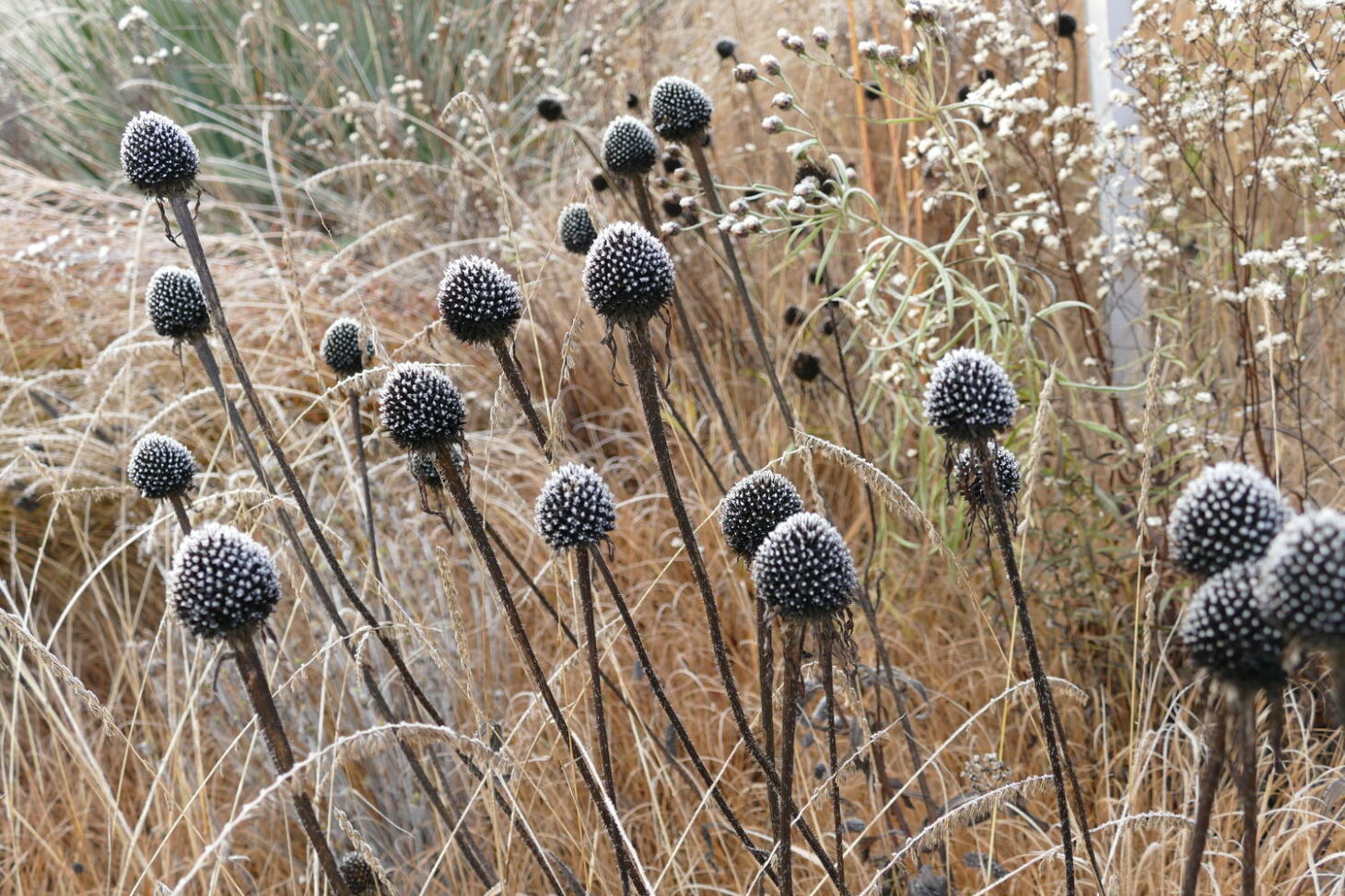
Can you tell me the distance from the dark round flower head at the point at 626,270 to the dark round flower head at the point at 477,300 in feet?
0.66

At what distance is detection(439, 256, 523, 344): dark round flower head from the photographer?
5.87 feet

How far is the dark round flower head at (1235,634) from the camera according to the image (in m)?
1.02

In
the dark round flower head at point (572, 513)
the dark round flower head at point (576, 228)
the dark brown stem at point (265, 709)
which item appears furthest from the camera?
the dark round flower head at point (576, 228)

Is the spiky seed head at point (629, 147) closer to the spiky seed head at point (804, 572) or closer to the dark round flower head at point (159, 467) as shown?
the dark round flower head at point (159, 467)

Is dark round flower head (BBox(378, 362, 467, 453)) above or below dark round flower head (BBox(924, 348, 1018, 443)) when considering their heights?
above

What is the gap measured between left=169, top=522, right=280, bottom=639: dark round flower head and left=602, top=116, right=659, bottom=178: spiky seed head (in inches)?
51.5

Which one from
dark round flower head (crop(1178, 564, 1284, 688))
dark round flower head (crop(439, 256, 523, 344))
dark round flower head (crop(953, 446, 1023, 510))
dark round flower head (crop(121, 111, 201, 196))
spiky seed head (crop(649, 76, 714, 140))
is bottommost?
dark round flower head (crop(953, 446, 1023, 510))

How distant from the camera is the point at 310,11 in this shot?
6.78m

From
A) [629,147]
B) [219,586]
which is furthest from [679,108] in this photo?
[219,586]

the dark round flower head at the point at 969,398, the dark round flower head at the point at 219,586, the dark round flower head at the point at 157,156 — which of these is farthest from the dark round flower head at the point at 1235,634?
the dark round flower head at the point at 157,156

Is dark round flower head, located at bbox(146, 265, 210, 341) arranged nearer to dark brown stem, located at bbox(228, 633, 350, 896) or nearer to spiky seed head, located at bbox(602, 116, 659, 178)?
spiky seed head, located at bbox(602, 116, 659, 178)

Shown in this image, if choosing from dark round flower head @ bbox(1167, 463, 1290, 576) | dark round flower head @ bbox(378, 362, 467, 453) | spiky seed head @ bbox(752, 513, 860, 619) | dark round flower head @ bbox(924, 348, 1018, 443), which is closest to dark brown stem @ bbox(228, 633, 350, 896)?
dark round flower head @ bbox(378, 362, 467, 453)

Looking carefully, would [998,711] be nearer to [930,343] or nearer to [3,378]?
[930,343]

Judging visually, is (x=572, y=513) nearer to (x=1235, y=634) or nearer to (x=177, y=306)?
(x=1235, y=634)
